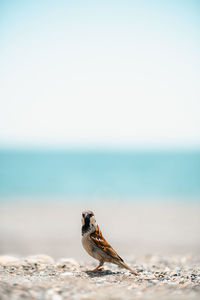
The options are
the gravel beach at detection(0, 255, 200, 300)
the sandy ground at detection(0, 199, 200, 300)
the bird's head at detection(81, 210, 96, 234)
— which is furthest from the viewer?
the bird's head at detection(81, 210, 96, 234)

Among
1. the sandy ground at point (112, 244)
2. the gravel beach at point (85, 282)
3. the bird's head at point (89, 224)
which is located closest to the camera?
the gravel beach at point (85, 282)

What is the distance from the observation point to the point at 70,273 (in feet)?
19.7

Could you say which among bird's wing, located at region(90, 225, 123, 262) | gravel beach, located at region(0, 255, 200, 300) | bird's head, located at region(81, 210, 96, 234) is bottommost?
gravel beach, located at region(0, 255, 200, 300)

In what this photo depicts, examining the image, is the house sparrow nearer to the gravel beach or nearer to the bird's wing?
the bird's wing

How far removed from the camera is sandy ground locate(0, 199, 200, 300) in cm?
480

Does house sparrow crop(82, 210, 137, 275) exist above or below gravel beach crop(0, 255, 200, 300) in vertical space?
above

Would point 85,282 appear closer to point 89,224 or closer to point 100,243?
point 100,243

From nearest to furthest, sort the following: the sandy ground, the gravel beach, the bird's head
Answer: the gravel beach < the sandy ground < the bird's head

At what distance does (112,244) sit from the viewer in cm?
1532

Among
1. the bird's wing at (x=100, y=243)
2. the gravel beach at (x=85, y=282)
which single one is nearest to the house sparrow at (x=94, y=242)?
the bird's wing at (x=100, y=243)

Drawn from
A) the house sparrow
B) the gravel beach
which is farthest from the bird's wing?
the gravel beach

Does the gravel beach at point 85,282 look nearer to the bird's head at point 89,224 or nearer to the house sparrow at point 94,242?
the house sparrow at point 94,242

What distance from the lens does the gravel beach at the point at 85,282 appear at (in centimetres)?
449

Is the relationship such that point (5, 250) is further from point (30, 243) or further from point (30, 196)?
point (30, 196)
